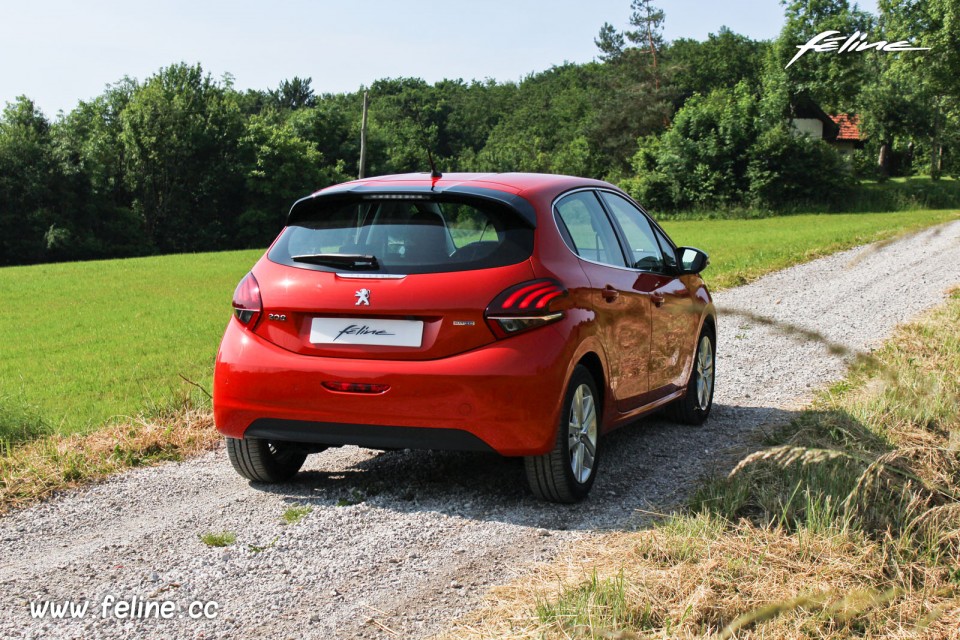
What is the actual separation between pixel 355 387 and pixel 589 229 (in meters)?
1.77

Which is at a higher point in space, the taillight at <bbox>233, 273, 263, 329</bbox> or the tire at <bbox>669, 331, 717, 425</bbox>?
the taillight at <bbox>233, 273, 263, 329</bbox>

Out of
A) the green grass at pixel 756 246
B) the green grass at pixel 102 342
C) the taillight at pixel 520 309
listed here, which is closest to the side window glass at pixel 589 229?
the taillight at pixel 520 309

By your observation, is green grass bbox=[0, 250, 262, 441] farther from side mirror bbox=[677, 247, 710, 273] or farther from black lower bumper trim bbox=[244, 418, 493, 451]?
side mirror bbox=[677, 247, 710, 273]

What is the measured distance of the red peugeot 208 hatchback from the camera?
16.3 ft

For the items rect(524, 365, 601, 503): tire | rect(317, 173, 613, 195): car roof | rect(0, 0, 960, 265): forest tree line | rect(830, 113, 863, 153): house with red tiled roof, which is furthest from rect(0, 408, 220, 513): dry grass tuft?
rect(830, 113, 863, 153): house with red tiled roof

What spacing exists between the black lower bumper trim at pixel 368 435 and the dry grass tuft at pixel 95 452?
1.55 meters

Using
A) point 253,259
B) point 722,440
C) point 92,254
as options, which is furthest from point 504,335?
point 92,254

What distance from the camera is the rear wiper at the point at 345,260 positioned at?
5.22 meters

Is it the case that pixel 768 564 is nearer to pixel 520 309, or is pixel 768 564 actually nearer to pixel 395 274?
pixel 520 309

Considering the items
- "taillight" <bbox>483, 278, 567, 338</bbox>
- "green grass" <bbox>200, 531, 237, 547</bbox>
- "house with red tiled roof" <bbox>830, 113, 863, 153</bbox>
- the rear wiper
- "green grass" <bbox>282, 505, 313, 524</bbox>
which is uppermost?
"house with red tiled roof" <bbox>830, 113, 863, 153</bbox>

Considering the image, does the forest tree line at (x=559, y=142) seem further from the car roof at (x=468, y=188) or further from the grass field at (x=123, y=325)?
the car roof at (x=468, y=188)

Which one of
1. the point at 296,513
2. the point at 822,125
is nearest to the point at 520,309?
the point at 296,513

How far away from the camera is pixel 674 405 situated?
7.37 meters

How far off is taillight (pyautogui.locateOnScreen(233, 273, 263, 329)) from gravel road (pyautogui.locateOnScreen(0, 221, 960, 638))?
103 centimetres
